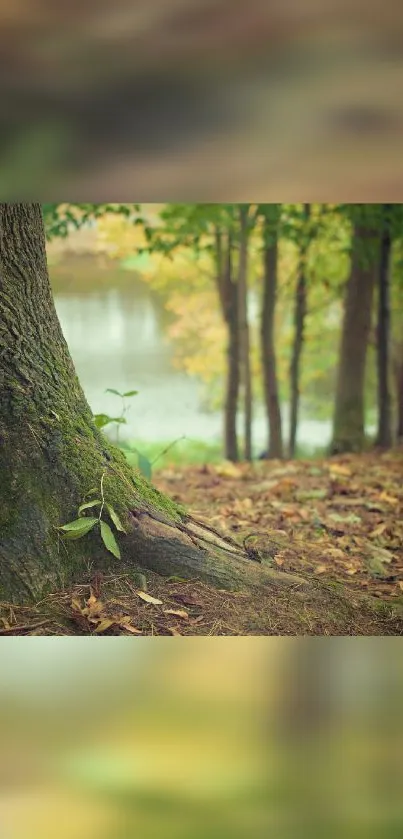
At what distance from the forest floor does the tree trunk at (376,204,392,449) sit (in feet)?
5.19

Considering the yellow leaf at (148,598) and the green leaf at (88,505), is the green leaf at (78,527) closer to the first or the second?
the green leaf at (88,505)

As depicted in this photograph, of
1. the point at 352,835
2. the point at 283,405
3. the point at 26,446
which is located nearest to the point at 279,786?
the point at 352,835

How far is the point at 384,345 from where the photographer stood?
5.97 m

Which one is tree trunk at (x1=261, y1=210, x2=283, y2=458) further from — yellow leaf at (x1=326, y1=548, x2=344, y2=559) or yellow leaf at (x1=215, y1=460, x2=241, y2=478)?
yellow leaf at (x1=326, y1=548, x2=344, y2=559)

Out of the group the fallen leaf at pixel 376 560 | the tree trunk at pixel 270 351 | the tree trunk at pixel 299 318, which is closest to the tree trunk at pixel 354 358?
the tree trunk at pixel 270 351

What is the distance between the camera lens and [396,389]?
8.02 meters

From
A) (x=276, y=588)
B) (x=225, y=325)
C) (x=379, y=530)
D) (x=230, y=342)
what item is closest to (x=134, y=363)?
(x=225, y=325)

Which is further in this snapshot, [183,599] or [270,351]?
[270,351]
